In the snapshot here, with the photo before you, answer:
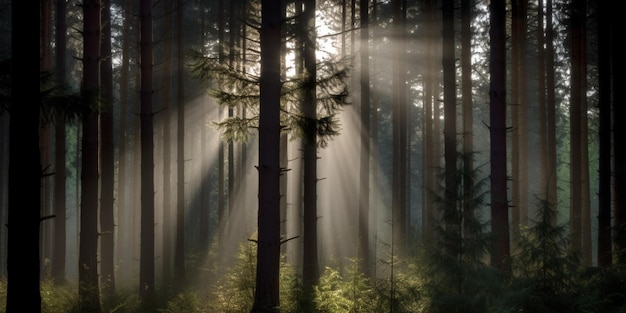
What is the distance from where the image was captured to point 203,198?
2733 centimetres

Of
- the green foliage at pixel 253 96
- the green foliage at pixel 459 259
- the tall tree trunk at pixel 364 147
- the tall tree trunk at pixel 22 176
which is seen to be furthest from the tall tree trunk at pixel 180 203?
the green foliage at pixel 459 259

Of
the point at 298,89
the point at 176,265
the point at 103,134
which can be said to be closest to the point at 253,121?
the point at 298,89

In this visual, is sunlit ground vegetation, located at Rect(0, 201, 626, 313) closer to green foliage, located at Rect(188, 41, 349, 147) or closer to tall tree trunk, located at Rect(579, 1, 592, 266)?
green foliage, located at Rect(188, 41, 349, 147)

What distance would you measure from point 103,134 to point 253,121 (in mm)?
5960

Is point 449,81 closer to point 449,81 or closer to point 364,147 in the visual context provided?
point 449,81

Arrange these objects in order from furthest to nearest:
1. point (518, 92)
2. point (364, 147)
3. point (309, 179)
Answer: point (518, 92), point (364, 147), point (309, 179)

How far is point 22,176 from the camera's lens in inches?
303

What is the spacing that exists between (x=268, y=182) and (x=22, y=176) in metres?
3.78

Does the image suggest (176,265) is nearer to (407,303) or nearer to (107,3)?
(107,3)

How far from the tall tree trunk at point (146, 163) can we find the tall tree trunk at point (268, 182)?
5.19 meters

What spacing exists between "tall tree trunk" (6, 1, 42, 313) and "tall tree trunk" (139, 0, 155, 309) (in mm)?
5684

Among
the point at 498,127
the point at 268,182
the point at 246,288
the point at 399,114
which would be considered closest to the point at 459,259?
the point at 268,182

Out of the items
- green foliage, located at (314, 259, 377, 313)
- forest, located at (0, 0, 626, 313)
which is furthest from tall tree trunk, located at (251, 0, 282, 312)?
green foliage, located at (314, 259, 377, 313)

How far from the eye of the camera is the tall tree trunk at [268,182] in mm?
9328
